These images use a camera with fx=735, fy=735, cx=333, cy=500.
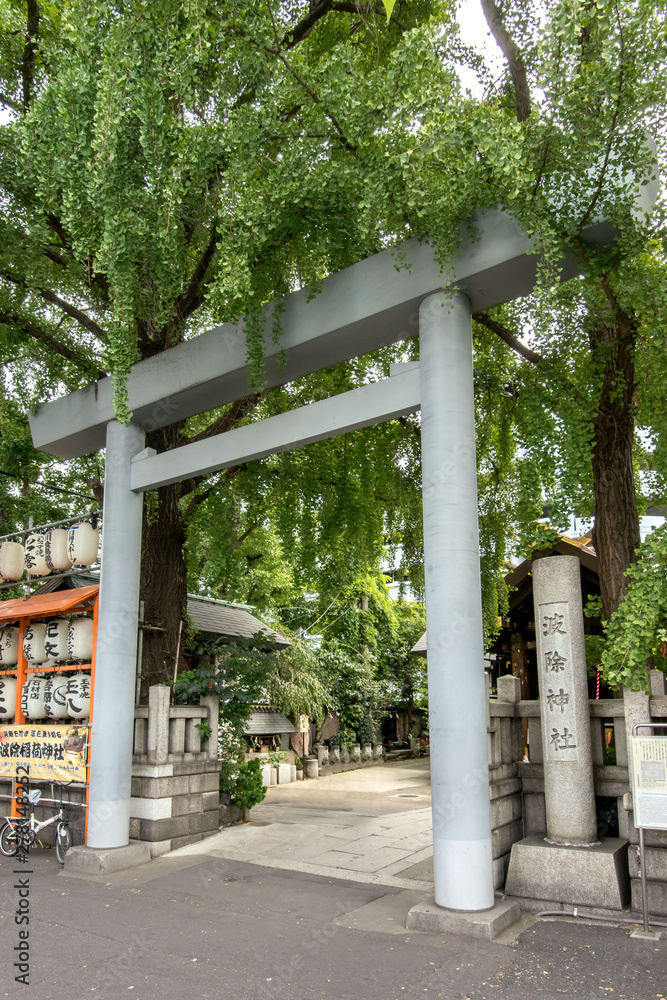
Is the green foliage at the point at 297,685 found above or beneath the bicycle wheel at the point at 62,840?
above

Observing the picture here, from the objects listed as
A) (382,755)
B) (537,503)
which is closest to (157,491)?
(537,503)

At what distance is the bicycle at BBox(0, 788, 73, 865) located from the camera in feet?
25.1

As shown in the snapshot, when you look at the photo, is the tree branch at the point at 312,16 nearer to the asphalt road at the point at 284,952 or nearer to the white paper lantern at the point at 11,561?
the white paper lantern at the point at 11,561

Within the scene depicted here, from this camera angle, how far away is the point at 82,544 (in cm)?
872

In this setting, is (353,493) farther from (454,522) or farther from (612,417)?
(454,522)

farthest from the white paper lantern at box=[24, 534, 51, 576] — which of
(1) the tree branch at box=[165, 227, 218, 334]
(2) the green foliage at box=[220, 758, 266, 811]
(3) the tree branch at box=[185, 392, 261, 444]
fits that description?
(2) the green foliage at box=[220, 758, 266, 811]

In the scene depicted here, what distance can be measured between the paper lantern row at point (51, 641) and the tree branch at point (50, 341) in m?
3.18

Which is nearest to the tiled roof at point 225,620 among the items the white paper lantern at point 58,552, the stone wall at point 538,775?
the white paper lantern at point 58,552

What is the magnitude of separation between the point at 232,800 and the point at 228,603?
659 centimetres

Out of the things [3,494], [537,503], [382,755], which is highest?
[3,494]

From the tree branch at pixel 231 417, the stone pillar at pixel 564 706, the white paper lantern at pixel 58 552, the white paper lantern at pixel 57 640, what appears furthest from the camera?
the tree branch at pixel 231 417

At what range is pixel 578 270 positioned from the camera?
19.8 ft

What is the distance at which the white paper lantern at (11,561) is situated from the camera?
9.77 m

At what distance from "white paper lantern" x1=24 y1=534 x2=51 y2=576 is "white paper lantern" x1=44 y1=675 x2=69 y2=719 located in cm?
135
